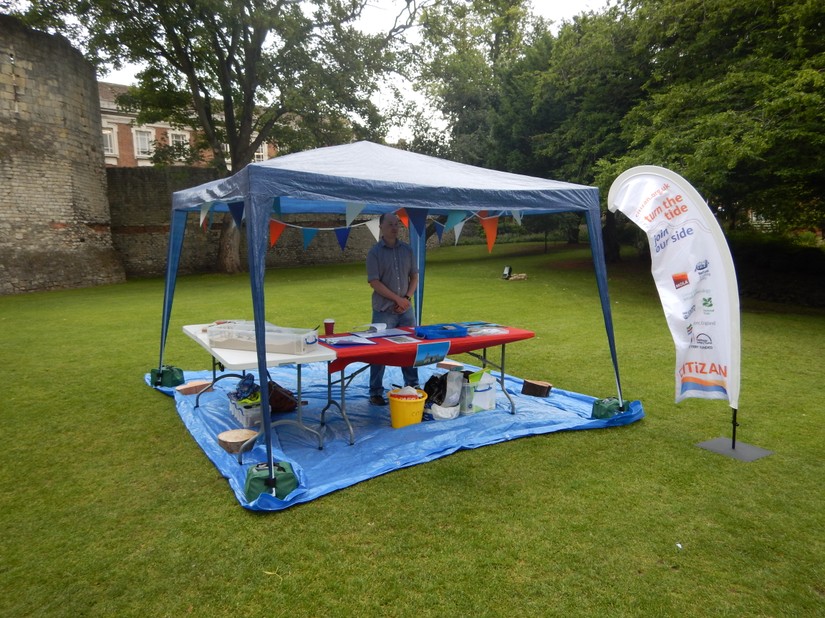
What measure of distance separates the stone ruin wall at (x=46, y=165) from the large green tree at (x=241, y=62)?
114 cm

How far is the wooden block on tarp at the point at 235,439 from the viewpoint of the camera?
3.52 meters

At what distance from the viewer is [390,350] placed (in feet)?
11.9

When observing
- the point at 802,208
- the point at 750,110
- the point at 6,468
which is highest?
the point at 750,110

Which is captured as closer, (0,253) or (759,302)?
(759,302)

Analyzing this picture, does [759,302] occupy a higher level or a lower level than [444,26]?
lower

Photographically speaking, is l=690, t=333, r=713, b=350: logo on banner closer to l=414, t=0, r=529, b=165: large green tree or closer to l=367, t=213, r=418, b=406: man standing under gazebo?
l=367, t=213, r=418, b=406: man standing under gazebo

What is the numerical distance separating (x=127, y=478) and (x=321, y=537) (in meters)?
1.43

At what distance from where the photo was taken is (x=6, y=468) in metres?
3.36

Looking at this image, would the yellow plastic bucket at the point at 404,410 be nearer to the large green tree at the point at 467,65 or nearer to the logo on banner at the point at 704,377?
the logo on banner at the point at 704,377

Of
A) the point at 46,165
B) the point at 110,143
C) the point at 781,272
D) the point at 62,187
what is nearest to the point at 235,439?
the point at 46,165

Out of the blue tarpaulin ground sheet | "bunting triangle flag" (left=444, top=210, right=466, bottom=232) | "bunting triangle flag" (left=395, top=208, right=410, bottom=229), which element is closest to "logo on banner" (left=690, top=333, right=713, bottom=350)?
the blue tarpaulin ground sheet

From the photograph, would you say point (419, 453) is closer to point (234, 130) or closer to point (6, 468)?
point (6, 468)

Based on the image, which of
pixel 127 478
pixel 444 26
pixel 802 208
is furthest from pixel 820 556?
pixel 444 26

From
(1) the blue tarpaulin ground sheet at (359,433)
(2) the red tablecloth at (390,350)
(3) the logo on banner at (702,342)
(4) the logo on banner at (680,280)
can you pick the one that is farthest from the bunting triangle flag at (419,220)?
(3) the logo on banner at (702,342)
